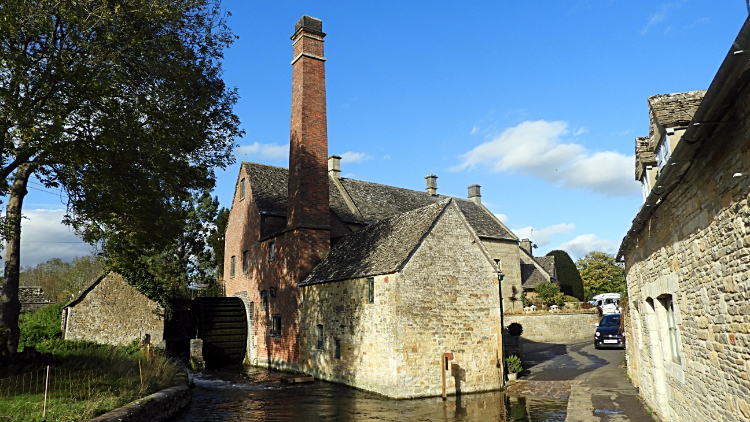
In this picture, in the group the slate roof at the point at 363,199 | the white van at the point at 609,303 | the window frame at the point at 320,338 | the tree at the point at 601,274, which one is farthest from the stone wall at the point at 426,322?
the tree at the point at 601,274

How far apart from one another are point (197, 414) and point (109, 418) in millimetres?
4133

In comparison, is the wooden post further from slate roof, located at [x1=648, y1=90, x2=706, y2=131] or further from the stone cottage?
slate roof, located at [x1=648, y1=90, x2=706, y2=131]

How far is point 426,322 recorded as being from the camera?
14.8 m

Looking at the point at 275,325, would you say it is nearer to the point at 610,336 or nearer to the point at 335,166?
the point at 335,166

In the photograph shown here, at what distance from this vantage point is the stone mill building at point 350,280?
48.1 ft

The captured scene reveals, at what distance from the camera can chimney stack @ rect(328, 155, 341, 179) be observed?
96.8 ft

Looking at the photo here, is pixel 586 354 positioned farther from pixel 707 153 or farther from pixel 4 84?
pixel 4 84

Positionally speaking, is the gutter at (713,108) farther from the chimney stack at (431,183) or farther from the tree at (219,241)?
the tree at (219,241)

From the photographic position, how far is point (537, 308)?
31.3 metres

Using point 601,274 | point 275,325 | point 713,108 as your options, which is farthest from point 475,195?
point 713,108

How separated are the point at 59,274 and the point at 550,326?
56.4 m

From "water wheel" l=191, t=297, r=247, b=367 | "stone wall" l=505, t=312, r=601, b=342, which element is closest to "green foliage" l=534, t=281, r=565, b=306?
"stone wall" l=505, t=312, r=601, b=342

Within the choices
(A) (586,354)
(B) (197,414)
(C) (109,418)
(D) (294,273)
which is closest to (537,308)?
(A) (586,354)

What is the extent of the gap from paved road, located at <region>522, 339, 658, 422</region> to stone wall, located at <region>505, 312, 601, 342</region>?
1.05m
